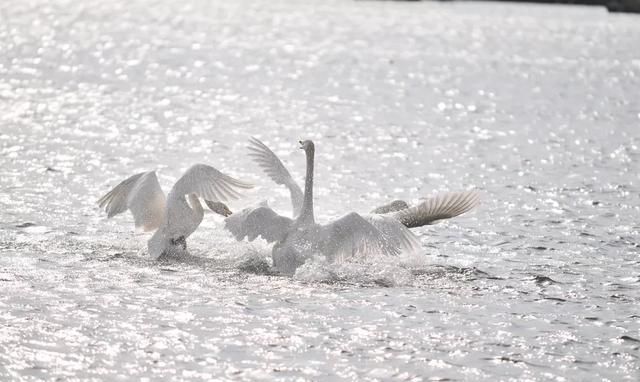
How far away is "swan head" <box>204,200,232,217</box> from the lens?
49.5 feet

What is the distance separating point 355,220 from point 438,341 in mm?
2303

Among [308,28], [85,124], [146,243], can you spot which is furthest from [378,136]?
[308,28]

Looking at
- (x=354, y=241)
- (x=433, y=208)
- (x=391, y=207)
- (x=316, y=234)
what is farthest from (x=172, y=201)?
(x=433, y=208)

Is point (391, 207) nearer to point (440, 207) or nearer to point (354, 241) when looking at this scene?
point (440, 207)

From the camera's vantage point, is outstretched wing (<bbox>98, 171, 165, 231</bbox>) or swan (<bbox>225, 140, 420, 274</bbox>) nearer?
swan (<bbox>225, 140, 420, 274</bbox>)

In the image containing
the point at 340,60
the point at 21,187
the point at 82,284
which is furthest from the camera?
the point at 340,60

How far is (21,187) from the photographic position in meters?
18.8

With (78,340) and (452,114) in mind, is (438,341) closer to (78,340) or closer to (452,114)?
(78,340)

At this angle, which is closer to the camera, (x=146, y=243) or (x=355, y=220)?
(x=355, y=220)

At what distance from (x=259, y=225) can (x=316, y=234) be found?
59 cm

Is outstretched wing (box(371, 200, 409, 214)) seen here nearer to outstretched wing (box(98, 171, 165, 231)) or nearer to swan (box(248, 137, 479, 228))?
swan (box(248, 137, 479, 228))

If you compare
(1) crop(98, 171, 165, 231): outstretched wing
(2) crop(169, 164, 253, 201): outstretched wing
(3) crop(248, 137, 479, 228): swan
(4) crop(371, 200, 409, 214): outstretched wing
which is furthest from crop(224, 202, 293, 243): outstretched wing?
(4) crop(371, 200, 409, 214): outstretched wing

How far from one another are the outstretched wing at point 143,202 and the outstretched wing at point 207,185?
283 millimetres

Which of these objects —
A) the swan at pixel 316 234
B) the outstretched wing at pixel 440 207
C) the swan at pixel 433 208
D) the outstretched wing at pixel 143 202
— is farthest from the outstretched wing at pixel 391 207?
the outstretched wing at pixel 143 202
